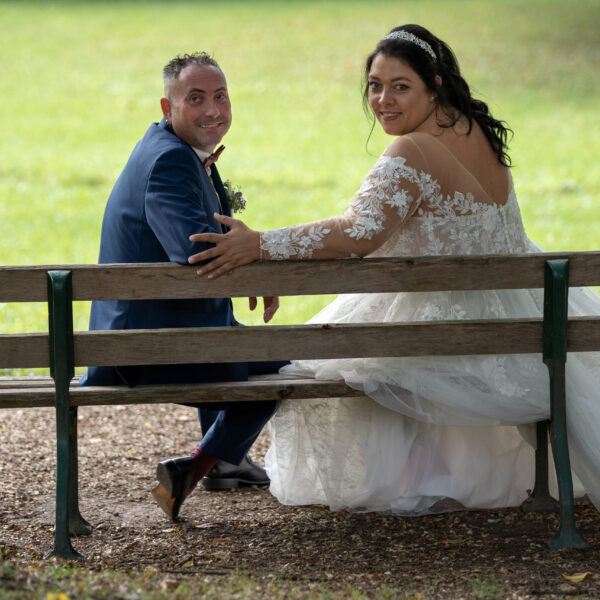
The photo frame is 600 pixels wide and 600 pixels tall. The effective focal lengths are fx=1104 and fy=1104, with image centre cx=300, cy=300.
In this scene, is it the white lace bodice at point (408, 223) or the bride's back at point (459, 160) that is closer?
the white lace bodice at point (408, 223)

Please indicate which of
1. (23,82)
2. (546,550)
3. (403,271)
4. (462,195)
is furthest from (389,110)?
(23,82)

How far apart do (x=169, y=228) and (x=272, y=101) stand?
22.7m

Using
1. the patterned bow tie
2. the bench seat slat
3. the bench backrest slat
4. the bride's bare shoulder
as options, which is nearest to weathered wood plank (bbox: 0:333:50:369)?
the bench backrest slat

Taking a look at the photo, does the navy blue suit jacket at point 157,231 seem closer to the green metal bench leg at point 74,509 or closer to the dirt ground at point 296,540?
the green metal bench leg at point 74,509

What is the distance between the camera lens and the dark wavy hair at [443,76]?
4.60m

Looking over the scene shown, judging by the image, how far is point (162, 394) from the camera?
14.3 feet

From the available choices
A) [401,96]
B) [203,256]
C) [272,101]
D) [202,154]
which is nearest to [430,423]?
[203,256]

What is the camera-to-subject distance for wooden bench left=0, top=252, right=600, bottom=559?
4.15 meters

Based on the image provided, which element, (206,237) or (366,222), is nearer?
(206,237)

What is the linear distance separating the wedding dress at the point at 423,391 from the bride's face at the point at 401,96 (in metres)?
0.14

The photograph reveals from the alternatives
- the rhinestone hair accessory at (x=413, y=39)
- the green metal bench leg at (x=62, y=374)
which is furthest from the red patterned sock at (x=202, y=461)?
the rhinestone hair accessory at (x=413, y=39)

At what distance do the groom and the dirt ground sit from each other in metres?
0.26

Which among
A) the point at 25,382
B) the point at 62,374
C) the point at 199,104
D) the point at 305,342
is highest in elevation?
the point at 199,104

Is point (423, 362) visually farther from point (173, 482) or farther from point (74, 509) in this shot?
point (74, 509)
